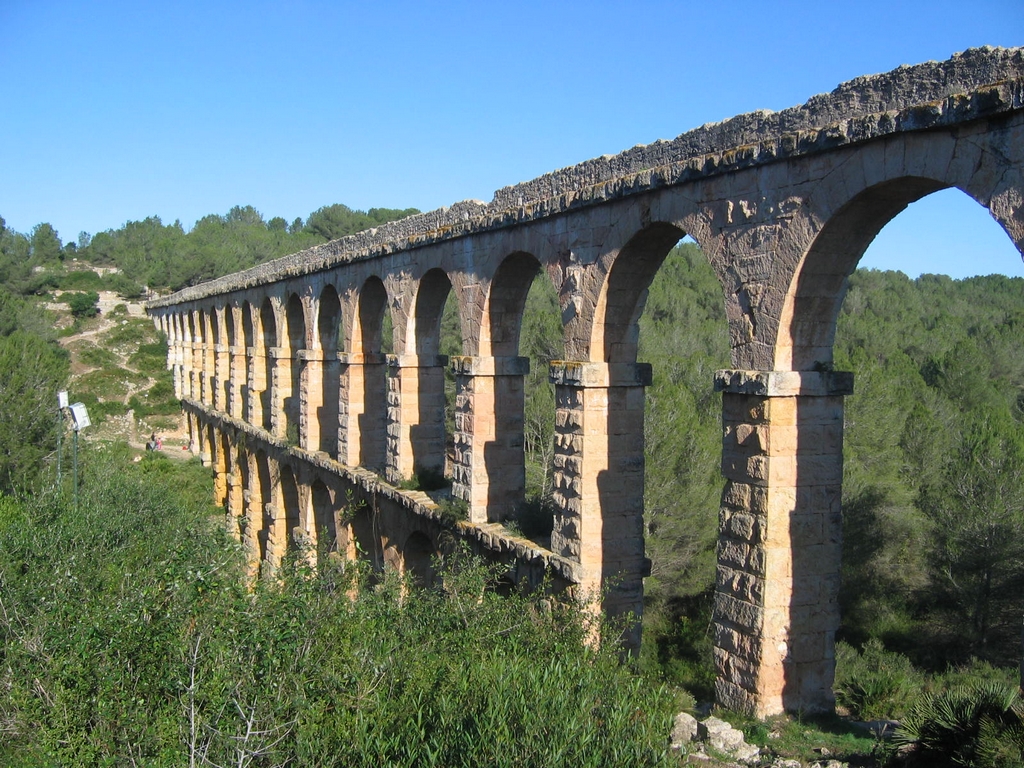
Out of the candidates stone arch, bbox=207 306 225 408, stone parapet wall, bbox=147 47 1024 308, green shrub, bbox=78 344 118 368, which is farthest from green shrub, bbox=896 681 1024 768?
green shrub, bbox=78 344 118 368

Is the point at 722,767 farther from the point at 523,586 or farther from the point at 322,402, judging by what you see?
the point at 322,402

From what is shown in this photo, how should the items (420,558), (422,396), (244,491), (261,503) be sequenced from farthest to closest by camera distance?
(244,491)
(261,503)
(422,396)
(420,558)

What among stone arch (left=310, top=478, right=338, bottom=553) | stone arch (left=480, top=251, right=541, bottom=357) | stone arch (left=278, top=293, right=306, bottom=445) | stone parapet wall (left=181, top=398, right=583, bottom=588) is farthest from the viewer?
stone arch (left=278, top=293, right=306, bottom=445)

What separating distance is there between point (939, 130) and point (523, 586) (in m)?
5.47

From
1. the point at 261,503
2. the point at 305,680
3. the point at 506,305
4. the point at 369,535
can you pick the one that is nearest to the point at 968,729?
the point at 305,680

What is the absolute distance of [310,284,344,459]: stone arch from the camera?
15398 mm

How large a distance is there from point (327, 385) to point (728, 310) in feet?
34.0

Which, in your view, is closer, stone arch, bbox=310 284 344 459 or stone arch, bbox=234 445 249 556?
stone arch, bbox=310 284 344 459

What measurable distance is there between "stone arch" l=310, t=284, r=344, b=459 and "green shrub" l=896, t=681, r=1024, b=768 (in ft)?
39.1

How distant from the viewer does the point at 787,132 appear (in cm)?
593

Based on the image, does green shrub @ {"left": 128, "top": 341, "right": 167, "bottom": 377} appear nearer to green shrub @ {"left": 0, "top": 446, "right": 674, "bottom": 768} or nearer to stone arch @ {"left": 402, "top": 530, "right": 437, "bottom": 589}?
stone arch @ {"left": 402, "top": 530, "right": 437, "bottom": 589}

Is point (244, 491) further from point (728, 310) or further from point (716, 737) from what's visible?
point (716, 737)

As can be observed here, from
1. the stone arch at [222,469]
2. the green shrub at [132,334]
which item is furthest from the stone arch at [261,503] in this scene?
the green shrub at [132,334]

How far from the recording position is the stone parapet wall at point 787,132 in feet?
15.5
